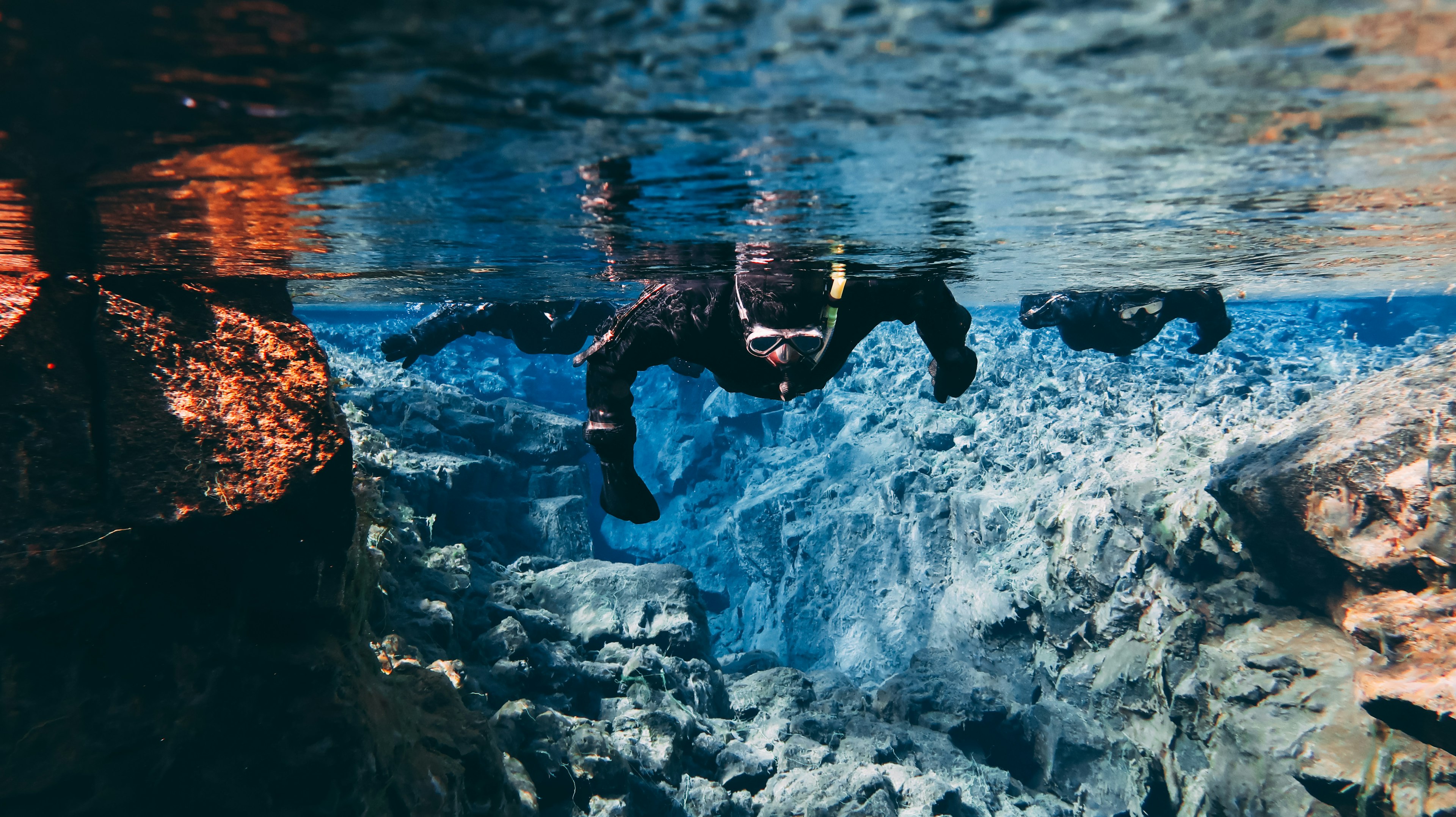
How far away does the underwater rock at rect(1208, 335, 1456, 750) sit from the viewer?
492 centimetres

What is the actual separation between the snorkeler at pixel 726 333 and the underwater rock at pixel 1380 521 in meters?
4.39

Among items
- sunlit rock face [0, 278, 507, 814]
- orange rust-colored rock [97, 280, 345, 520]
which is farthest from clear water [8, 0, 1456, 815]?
sunlit rock face [0, 278, 507, 814]

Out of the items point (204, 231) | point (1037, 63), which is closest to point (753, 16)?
point (1037, 63)

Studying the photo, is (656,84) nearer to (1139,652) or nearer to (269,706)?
(269,706)

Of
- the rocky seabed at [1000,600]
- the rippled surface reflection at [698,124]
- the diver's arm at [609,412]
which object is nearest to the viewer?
the rippled surface reflection at [698,124]

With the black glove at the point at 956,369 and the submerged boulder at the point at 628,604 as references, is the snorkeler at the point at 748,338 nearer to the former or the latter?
the black glove at the point at 956,369

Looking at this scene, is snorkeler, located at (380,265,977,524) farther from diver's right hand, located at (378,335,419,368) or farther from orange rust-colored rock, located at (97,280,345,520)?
diver's right hand, located at (378,335,419,368)

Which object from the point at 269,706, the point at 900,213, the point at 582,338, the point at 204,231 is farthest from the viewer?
the point at 582,338

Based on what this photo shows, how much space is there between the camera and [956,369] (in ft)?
15.4

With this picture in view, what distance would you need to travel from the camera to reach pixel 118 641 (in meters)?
3.15

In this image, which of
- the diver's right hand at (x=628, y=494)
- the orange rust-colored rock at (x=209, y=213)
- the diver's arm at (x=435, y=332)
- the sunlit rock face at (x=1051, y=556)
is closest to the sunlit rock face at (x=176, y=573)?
the orange rust-colored rock at (x=209, y=213)

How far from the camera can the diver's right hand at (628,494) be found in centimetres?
449

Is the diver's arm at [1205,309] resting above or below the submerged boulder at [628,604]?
above

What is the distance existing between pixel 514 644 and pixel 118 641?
4.24 metres
